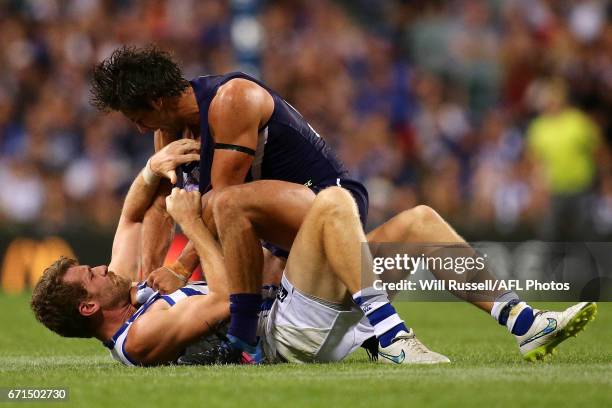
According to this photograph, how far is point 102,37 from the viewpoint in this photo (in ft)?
59.1

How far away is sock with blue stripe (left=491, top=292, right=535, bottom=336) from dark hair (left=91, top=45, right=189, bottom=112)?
2260mm

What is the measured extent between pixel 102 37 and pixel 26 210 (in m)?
3.00

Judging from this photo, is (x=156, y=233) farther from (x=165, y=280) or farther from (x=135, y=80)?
(x=135, y=80)

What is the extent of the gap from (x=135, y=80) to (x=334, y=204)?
163 cm

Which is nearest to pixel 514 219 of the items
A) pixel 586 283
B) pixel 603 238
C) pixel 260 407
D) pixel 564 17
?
pixel 603 238

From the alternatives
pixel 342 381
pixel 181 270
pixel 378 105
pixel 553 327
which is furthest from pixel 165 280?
pixel 378 105

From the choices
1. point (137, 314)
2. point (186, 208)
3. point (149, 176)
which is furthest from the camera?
point (149, 176)

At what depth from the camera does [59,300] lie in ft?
21.7

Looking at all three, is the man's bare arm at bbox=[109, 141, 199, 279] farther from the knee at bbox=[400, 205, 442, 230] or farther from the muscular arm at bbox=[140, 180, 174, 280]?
the knee at bbox=[400, 205, 442, 230]

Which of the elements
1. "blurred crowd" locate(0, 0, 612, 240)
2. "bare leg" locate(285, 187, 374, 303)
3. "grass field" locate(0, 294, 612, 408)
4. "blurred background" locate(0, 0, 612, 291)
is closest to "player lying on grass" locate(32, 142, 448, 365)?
"bare leg" locate(285, 187, 374, 303)

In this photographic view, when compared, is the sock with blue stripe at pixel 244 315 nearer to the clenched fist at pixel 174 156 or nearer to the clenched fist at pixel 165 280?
the clenched fist at pixel 165 280

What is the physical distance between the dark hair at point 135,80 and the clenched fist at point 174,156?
0.42 metres

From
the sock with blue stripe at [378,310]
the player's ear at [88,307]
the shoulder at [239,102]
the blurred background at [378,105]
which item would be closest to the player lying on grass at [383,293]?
the sock with blue stripe at [378,310]

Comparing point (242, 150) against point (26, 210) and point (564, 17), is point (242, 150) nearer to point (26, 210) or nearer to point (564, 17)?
point (26, 210)
